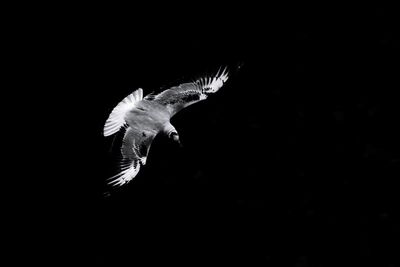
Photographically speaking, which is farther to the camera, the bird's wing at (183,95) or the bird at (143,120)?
the bird's wing at (183,95)

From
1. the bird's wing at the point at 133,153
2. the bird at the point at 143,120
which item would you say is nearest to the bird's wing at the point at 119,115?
the bird at the point at 143,120

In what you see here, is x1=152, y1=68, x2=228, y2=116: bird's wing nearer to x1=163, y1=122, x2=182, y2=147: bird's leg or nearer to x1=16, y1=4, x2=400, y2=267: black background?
x1=163, y1=122, x2=182, y2=147: bird's leg

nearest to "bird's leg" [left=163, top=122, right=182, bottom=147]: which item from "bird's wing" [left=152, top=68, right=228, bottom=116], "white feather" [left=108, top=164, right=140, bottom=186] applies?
"bird's wing" [left=152, top=68, right=228, bottom=116]

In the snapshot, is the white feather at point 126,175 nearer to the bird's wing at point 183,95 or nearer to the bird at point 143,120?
the bird at point 143,120

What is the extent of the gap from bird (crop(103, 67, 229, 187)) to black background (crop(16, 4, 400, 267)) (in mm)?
253

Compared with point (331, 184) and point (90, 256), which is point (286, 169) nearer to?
point (331, 184)

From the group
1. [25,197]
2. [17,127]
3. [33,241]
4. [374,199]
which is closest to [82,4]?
[17,127]

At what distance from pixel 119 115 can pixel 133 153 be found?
30 centimetres

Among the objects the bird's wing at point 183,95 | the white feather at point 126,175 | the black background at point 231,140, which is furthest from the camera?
the black background at point 231,140

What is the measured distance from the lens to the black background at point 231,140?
292cm

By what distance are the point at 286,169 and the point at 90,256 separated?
58.1 inches

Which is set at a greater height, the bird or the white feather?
the bird

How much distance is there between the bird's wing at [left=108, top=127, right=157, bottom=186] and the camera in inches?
96.6

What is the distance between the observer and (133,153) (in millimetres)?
2479
